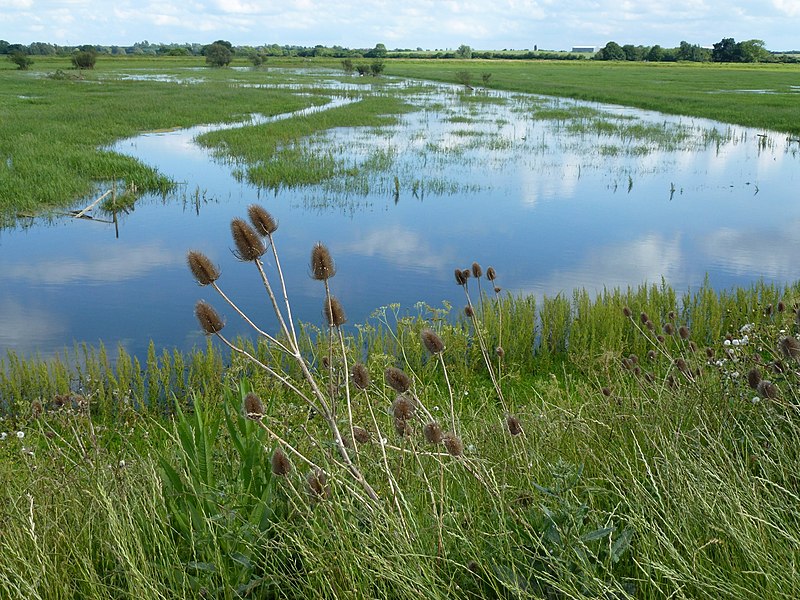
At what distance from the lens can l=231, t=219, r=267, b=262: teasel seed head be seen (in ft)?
8.64

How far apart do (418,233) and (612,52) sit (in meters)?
127

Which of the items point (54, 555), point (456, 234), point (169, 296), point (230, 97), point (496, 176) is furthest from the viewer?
point (230, 97)

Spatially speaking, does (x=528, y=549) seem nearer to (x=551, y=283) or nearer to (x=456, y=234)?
(x=551, y=283)

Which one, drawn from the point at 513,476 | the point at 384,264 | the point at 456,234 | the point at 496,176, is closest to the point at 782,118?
the point at 496,176

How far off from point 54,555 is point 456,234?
12.8 m

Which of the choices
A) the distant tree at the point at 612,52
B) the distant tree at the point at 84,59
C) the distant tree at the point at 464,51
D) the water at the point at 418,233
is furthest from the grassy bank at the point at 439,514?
the distant tree at the point at 464,51

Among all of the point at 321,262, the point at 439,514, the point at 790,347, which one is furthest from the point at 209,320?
the point at 790,347

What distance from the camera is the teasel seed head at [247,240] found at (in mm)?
2633

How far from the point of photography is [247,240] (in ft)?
8.66

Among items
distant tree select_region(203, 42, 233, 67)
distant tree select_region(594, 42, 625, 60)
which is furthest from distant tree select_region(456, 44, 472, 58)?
distant tree select_region(203, 42, 233, 67)

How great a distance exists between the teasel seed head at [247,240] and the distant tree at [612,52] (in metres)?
138

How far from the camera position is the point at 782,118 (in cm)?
3250

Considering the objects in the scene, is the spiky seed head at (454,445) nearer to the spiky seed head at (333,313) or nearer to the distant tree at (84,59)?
Result: the spiky seed head at (333,313)

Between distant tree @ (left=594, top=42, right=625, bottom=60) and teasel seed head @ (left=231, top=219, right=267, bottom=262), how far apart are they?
138m
